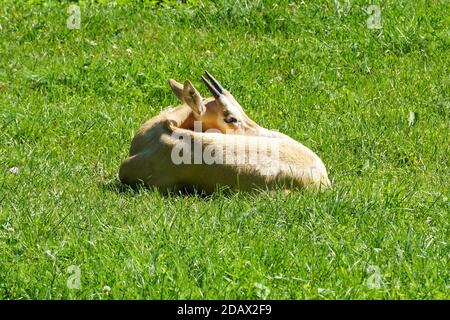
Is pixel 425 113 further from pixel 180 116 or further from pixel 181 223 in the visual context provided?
pixel 181 223

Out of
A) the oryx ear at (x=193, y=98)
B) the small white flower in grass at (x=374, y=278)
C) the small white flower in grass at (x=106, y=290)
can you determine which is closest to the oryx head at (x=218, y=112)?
the oryx ear at (x=193, y=98)

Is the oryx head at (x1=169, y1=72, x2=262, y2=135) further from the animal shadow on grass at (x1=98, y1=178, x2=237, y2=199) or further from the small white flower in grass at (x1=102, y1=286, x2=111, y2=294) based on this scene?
the small white flower in grass at (x1=102, y1=286, x2=111, y2=294)

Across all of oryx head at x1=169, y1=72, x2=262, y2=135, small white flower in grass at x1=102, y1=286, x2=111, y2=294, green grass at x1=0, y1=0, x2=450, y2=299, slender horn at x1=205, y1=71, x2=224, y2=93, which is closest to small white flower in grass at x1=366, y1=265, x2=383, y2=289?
green grass at x1=0, y1=0, x2=450, y2=299

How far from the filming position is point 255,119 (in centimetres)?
995

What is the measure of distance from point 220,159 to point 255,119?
7.75 ft

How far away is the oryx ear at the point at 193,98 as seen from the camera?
814cm

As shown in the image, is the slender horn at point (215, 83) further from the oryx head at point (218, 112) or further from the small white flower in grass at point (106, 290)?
the small white flower in grass at point (106, 290)

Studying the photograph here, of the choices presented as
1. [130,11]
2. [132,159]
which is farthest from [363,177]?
[130,11]

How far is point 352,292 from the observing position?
5.66 m

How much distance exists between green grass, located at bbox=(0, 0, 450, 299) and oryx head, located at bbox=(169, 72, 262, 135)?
695 millimetres

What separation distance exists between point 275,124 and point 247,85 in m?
1.04

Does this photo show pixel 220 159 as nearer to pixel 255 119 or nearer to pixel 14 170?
pixel 14 170

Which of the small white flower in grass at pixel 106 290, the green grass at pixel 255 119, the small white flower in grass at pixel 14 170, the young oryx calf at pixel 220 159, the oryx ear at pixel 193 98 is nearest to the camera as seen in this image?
the small white flower in grass at pixel 106 290

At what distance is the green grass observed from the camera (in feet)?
19.5
